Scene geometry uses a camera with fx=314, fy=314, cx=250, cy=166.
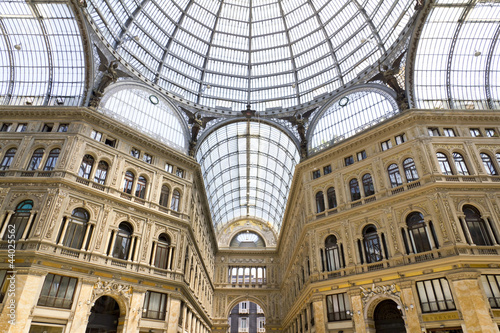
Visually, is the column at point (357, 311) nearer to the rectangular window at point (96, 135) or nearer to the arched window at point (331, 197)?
the arched window at point (331, 197)

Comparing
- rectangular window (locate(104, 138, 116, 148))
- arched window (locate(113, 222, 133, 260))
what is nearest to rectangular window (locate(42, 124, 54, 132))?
rectangular window (locate(104, 138, 116, 148))

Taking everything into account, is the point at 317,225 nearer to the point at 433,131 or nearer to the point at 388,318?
the point at 388,318

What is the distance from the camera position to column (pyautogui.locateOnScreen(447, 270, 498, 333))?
71.2 feet

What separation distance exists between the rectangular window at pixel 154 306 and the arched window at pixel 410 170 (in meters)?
26.2

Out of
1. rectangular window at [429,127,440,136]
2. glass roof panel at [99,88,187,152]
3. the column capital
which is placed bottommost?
the column capital

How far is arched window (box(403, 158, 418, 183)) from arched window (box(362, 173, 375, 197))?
135 inches

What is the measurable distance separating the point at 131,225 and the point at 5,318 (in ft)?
38.4

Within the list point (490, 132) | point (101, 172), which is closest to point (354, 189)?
point (490, 132)

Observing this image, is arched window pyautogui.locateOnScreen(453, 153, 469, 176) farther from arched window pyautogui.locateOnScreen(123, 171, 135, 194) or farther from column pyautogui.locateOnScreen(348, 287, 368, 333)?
arched window pyautogui.locateOnScreen(123, 171, 135, 194)

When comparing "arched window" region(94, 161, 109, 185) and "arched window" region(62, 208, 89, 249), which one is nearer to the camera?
"arched window" region(62, 208, 89, 249)

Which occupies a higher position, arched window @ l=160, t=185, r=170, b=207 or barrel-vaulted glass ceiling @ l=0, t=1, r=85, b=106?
barrel-vaulted glass ceiling @ l=0, t=1, r=85, b=106

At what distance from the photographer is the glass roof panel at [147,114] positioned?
35.6 metres

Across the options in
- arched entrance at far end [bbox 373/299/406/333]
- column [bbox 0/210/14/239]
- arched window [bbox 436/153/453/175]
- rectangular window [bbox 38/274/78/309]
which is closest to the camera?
rectangular window [bbox 38/274/78/309]

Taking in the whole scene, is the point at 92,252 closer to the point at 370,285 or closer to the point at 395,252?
the point at 370,285
